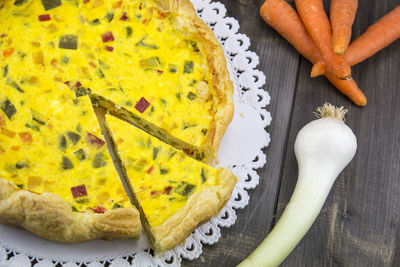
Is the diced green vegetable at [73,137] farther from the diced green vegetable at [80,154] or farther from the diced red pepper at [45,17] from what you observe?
the diced red pepper at [45,17]

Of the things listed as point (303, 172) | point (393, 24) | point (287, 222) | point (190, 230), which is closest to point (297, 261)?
point (287, 222)

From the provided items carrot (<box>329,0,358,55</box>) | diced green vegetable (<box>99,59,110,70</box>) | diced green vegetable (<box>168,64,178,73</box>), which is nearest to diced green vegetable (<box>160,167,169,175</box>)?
diced green vegetable (<box>168,64,178,73</box>)

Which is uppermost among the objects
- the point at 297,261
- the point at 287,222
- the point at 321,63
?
the point at 321,63

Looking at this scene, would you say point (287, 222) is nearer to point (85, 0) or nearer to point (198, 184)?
point (198, 184)

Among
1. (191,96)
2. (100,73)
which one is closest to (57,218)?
(100,73)

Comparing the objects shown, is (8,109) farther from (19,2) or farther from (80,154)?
(19,2)

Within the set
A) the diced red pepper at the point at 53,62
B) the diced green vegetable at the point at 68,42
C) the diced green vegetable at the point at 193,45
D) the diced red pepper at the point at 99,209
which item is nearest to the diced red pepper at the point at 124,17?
the diced green vegetable at the point at 68,42

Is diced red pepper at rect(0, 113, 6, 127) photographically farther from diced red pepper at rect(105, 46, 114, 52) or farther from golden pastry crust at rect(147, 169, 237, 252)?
golden pastry crust at rect(147, 169, 237, 252)
